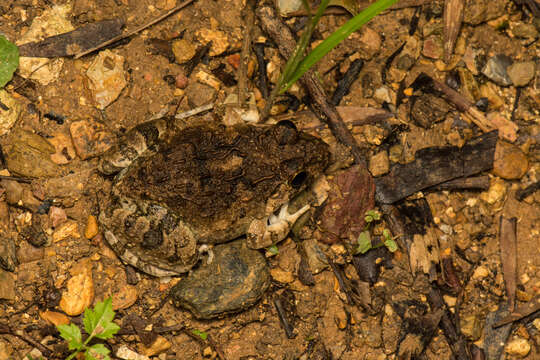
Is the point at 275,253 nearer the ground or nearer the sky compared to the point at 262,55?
nearer the ground

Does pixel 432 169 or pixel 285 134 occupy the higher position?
pixel 285 134

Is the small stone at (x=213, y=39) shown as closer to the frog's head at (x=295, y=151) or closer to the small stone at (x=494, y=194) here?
the frog's head at (x=295, y=151)

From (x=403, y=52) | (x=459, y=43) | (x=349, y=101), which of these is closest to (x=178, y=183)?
(x=349, y=101)

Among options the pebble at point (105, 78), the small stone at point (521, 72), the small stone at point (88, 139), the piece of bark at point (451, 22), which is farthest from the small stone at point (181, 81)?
the small stone at point (521, 72)

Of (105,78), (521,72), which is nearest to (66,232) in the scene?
(105,78)

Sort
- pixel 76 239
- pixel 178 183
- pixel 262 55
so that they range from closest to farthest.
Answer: pixel 178 183
pixel 76 239
pixel 262 55

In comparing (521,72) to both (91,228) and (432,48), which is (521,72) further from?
(91,228)

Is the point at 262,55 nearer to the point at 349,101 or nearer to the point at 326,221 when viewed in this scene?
the point at 349,101

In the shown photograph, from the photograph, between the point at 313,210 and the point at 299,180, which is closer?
the point at 299,180
